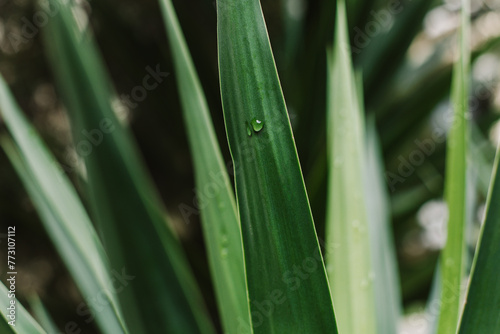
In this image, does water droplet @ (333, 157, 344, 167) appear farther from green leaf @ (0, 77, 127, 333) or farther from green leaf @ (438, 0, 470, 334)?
green leaf @ (0, 77, 127, 333)

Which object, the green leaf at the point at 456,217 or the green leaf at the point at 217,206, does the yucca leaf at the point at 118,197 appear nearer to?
the green leaf at the point at 217,206

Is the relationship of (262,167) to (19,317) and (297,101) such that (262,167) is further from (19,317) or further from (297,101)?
(297,101)

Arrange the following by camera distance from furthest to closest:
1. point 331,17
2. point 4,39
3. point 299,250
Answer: point 4,39, point 331,17, point 299,250

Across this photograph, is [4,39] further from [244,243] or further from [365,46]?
[244,243]

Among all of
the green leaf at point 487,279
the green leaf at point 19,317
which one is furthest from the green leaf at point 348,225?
the green leaf at point 19,317

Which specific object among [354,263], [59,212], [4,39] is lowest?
[354,263]

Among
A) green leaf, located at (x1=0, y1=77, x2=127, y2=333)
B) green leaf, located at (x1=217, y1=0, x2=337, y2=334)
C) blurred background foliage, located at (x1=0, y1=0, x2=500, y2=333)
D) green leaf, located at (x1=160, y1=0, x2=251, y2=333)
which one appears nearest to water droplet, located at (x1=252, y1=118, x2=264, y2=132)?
green leaf, located at (x1=217, y1=0, x2=337, y2=334)

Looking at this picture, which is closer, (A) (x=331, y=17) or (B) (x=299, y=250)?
(B) (x=299, y=250)

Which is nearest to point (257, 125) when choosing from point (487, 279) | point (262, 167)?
point (262, 167)

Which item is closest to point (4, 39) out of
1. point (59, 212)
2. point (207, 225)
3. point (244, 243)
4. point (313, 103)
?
point (313, 103)
